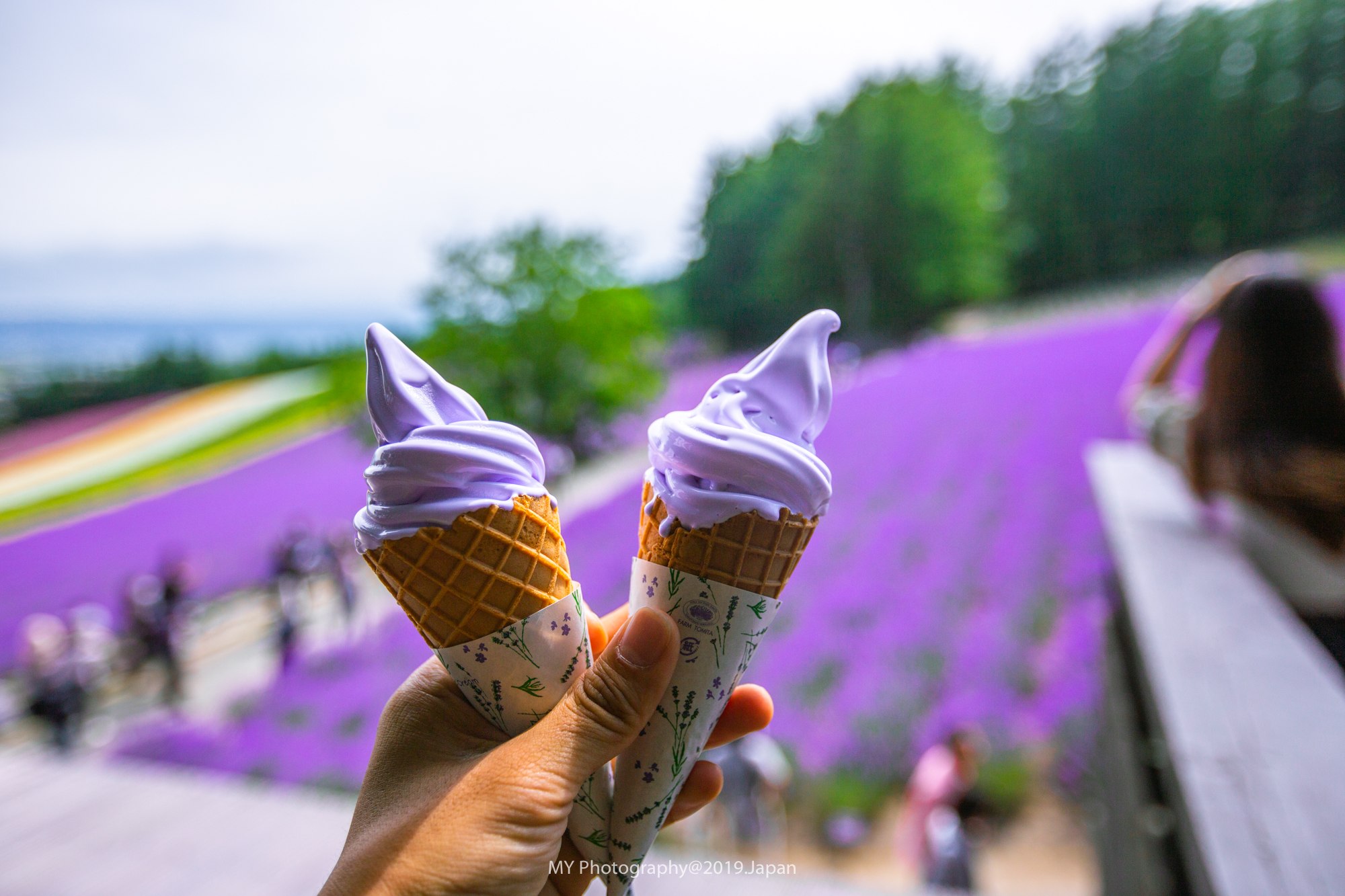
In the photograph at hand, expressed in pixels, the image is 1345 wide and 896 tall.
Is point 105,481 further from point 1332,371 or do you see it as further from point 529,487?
point 1332,371

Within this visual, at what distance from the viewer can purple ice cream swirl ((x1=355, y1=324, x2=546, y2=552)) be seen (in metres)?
0.66

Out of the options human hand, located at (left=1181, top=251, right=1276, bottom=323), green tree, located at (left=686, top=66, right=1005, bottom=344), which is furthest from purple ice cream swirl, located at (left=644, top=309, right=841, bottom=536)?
green tree, located at (left=686, top=66, right=1005, bottom=344)

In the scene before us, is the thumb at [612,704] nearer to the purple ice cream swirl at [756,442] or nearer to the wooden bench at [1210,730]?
the purple ice cream swirl at [756,442]

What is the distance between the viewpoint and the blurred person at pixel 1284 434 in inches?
66.9

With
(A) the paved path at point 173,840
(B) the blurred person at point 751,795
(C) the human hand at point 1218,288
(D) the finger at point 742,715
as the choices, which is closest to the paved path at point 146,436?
(A) the paved path at point 173,840

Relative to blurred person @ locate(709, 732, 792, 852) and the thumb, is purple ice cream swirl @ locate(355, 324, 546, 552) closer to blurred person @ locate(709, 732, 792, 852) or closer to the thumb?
the thumb

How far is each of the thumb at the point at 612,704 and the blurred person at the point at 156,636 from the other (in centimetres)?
430

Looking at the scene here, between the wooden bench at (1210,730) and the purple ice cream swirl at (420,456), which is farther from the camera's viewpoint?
the wooden bench at (1210,730)

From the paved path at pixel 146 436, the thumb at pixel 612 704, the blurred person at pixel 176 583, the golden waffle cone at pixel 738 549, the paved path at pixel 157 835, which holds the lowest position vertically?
the blurred person at pixel 176 583

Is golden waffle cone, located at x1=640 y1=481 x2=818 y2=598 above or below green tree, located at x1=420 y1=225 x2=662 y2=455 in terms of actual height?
above

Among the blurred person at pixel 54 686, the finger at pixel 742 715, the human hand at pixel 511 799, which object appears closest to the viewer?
the human hand at pixel 511 799

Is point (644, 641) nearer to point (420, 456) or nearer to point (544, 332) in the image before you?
point (420, 456)

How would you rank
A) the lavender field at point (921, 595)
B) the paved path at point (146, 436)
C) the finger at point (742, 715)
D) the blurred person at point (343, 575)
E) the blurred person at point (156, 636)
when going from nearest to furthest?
the finger at point (742, 715) < the lavender field at point (921, 595) < the blurred person at point (156, 636) < the blurred person at point (343, 575) < the paved path at point (146, 436)

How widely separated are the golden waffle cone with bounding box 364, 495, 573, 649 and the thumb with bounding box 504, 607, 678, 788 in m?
0.10
